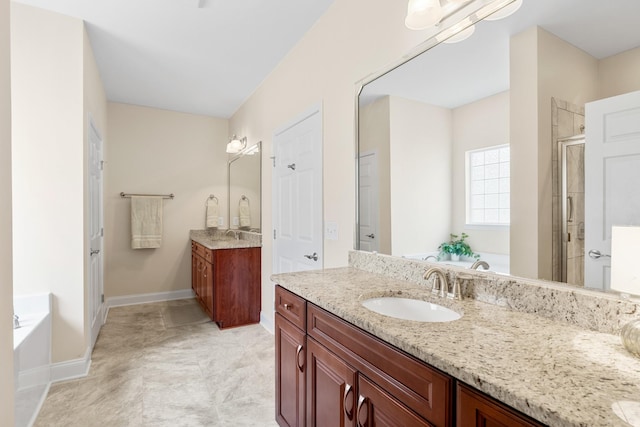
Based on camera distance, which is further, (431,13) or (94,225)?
(94,225)

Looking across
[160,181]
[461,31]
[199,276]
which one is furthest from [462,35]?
[160,181]

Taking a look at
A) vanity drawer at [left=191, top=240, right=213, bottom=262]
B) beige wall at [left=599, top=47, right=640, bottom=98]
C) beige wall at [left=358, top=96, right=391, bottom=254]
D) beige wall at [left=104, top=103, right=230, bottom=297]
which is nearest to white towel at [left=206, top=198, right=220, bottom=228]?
beige wall at [left=104, top=103, right=230, bottom=297]

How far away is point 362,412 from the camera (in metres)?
1.05

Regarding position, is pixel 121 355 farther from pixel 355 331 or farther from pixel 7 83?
pixel 355 331

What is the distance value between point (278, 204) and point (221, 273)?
96cm

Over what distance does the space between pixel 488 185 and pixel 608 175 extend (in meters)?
0.39

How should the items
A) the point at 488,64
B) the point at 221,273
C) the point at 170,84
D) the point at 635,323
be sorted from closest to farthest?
the point at 635,323 < the point at 488,64 < the point at 221,273 < the point at 170,84

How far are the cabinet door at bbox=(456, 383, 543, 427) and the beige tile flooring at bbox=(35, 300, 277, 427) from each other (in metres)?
1.46

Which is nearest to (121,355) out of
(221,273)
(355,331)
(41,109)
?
(221,273)

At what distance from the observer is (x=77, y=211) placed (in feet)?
7.72

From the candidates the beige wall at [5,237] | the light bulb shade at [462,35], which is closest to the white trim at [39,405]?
the beige wall at [5,237]

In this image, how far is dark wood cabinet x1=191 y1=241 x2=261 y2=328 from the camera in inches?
130

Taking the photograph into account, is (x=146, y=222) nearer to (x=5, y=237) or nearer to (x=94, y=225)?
(x=94, y=225)

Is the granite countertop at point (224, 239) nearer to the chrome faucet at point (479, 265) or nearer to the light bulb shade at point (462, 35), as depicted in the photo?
the chrome faucet at point (479, 265)
